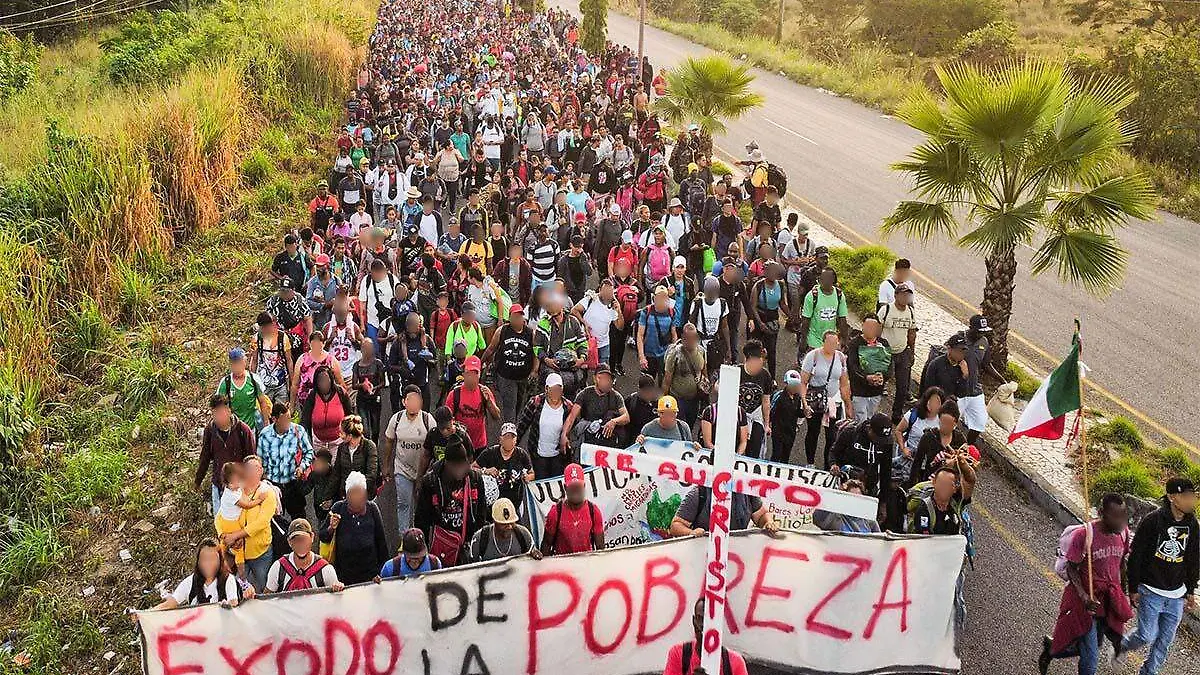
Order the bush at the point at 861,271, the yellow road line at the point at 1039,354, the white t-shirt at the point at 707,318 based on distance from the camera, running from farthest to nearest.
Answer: the bush at the point at 861,271 → the yellow road line at the point at 1039,354 → the white t-shirt at the point at 707,318

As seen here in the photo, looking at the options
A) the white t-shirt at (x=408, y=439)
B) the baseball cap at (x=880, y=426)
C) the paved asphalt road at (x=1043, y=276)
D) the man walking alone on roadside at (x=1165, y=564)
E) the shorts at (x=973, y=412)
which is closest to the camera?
the man walking alone on roadside at (x=1165, y=564)

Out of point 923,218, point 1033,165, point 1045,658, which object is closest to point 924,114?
point 923,218

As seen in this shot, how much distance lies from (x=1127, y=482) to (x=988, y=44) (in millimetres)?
28037

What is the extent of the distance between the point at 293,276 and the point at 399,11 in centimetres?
3305

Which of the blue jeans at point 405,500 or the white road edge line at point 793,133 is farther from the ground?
the blue jeans at point 405,500

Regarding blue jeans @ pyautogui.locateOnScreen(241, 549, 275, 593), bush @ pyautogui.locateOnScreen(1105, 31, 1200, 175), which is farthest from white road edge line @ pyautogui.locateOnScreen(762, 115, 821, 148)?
blue jeans @ pyautogui.locateOnScreen(241, 549, 275, 593)

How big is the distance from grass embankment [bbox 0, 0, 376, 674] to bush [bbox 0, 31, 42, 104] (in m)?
0.41

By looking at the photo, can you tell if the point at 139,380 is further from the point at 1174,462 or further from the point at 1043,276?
the point at 1043,276

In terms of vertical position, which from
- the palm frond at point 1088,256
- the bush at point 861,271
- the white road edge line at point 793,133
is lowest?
the white road edge line at point 793,133

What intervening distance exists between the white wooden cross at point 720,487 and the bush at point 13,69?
2310cm

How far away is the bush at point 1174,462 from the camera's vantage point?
31.9ft

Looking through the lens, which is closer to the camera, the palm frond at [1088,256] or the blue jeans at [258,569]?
the blue jeans at [258,569]

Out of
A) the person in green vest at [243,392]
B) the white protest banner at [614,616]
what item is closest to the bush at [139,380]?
the person in green vest at [243,392]

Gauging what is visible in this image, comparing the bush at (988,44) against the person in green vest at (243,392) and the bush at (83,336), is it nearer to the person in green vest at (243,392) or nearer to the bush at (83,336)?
the bush at (83,336)
